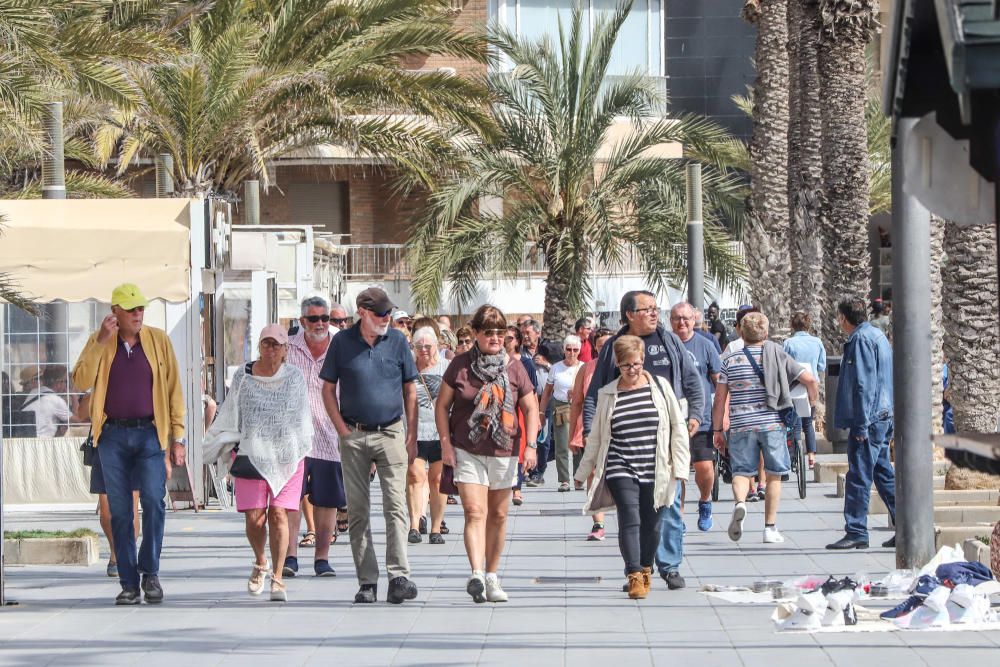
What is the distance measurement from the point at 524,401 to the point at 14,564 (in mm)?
4278

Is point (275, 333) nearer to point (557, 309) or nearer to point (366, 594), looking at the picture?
point (366, 594)

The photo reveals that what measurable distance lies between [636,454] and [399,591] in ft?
5.28

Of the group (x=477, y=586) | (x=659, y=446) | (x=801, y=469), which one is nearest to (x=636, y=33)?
(x=801, y=469)

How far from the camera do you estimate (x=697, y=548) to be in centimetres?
1244

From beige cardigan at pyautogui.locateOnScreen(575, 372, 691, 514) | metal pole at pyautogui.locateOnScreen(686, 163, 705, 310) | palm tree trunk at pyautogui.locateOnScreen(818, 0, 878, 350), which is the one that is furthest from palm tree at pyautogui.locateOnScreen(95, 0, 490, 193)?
beige cardigan at pyautogui.locateOnScreen(575, 372, 691, 514)

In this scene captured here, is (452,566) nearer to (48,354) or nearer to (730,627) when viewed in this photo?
(730,627)

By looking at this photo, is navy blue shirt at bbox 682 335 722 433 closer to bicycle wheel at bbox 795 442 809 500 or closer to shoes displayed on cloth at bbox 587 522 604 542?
shoes displayed on cloth at bbox 587 522 604 542

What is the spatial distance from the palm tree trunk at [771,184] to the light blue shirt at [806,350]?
7.44 m

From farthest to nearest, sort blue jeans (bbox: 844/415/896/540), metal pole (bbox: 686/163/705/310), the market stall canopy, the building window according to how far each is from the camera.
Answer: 1. the building window
2. metal pole (bbox: 686/163/705/310)
3. the market stall canopy
4. blue jeans (bbox: 844/415/896/540)

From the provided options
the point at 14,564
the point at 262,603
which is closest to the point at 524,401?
the point at 262,603

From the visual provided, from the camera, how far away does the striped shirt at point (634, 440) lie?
9836 millimetres

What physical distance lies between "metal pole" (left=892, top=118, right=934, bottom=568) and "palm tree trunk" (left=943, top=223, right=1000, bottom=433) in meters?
3.64

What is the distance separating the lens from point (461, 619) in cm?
926

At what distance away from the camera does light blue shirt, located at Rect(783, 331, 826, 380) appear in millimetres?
16781
